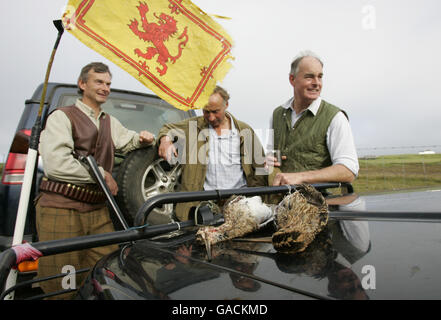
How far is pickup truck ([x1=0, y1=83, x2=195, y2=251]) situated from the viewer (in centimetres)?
250

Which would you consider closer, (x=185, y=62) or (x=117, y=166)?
(x=185, y=62)

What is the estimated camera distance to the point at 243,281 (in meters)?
0.98

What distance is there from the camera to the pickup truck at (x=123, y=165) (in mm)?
2504

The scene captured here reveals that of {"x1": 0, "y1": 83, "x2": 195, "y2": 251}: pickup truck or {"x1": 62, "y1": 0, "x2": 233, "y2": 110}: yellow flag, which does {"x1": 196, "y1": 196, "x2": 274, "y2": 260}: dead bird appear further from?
{"x1": 0, "y1": 83, "x2": 195, "y2": 251}: pickup truck

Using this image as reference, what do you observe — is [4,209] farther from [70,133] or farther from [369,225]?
[369,225]

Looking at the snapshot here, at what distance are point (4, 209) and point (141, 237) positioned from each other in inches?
70.2

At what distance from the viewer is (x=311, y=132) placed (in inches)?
112

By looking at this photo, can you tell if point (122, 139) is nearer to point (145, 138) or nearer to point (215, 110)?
point (145, 138)

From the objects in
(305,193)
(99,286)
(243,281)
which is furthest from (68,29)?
(243,281)

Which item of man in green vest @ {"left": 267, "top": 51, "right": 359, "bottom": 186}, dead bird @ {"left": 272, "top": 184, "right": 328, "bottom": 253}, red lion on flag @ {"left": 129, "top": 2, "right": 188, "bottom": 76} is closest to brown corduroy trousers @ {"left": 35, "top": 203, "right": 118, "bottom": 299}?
red lion on flag @ {"left": 129, "top": 2, "right": 188, "bottom": 76}

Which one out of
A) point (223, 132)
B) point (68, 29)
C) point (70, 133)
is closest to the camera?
point (68, 29)

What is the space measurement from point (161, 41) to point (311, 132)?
151cm

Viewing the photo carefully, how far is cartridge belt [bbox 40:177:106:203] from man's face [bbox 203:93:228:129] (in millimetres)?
1296

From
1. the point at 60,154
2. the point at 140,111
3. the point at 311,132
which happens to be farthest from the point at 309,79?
the point at 60,154
